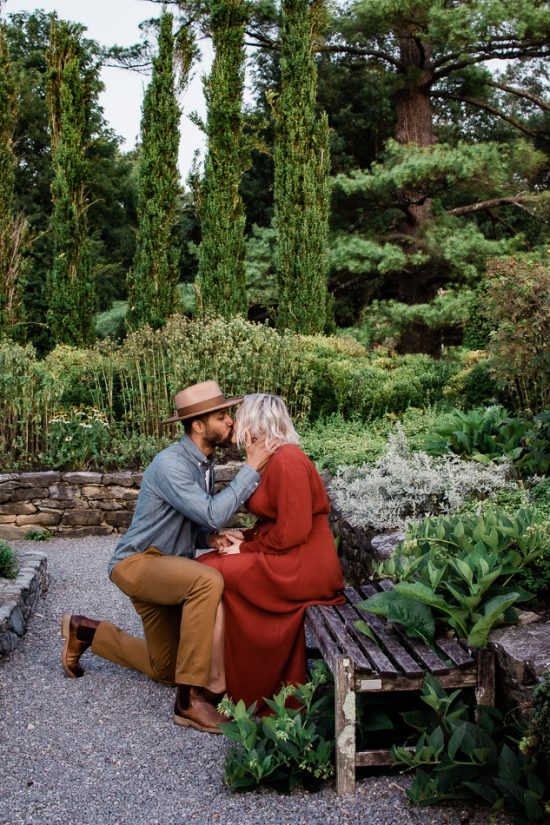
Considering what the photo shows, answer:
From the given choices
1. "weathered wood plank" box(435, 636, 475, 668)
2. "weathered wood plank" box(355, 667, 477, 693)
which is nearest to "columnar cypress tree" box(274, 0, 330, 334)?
"weathered wood plank" box(435, 636, 475, 668)

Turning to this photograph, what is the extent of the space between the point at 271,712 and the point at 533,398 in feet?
15.7

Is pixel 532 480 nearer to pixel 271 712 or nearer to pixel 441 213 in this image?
pixel 271 712

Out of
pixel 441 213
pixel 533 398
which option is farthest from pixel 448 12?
pixel 533 398

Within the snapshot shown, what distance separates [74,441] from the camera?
8.16 metres

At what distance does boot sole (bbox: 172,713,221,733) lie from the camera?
3.50 meters

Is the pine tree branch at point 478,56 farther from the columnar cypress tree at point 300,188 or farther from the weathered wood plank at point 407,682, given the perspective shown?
the weathered wood plank at point 407,682

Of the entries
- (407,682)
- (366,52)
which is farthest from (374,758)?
(366,52)

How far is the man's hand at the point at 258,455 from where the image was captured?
3.72m

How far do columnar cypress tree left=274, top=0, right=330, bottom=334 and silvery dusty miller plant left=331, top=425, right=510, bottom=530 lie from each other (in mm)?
9013

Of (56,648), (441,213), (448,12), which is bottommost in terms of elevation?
(56,648)

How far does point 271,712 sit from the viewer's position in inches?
140

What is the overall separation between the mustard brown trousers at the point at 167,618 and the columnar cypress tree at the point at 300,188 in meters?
10.5

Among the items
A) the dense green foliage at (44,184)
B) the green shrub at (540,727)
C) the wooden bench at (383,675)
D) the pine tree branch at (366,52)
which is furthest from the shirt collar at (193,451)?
the dense green foliage at (44,184)

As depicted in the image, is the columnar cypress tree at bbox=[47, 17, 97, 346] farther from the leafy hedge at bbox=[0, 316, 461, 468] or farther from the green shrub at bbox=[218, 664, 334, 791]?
the green shrub at bbox=[218, 664, 334, 791]
